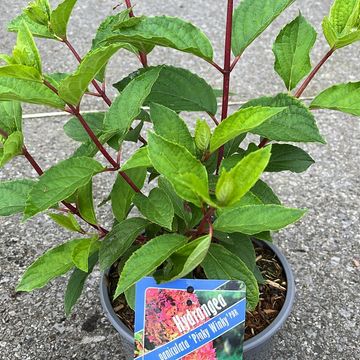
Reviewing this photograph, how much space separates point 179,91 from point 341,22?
0.27 m

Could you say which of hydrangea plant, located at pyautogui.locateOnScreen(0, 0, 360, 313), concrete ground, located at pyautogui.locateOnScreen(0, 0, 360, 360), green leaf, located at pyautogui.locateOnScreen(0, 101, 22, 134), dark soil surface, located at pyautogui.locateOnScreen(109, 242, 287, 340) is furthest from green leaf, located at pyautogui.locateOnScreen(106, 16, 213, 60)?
concrete ground, located at pyautogui.locateOnScreen(0, 0, 360, 360)

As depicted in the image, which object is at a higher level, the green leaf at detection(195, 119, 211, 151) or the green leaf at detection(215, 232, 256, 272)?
the green leaf at detection(195, 119, 211, 151)

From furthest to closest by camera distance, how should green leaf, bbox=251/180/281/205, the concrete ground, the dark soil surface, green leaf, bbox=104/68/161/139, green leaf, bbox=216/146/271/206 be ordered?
the concrete ground → the dark soil surface → green leaf, bbox=251/180/281/205 → green leaf, bbox=104/68/161/139 → green leaf, bbox=216/146/271/206

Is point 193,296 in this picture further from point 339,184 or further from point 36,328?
point 339,184

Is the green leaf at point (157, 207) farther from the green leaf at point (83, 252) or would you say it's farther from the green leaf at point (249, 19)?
the green leaf at point (249, 19)

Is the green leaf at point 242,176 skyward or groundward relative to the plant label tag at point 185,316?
skyward

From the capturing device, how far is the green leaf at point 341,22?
33.4 inches

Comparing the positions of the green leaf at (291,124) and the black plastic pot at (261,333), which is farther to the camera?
the black plastic pot at (261,333)

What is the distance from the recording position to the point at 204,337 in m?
0.87

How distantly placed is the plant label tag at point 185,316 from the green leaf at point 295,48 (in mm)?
362

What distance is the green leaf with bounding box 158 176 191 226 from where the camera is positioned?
0.97 meters

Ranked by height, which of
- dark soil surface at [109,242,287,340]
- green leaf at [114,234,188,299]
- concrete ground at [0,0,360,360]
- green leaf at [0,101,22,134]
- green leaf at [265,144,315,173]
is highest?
green leaf at [0,101,22,134]

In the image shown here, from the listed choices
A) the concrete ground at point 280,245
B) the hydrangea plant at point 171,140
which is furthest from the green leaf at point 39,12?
the concrete ground at point 280,245

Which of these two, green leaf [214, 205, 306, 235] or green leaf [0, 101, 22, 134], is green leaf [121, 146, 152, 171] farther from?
green leaf [0, 101, 22, 134]
